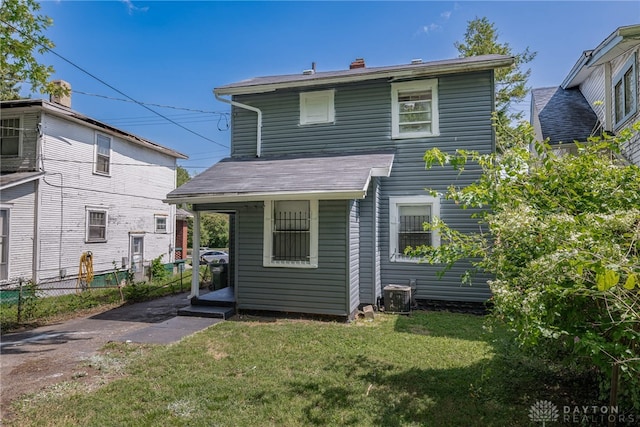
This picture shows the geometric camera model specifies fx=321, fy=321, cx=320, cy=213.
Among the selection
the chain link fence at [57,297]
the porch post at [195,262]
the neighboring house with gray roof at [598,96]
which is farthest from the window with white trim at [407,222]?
the chain link fence at [57,297]

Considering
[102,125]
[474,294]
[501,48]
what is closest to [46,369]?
[474,294]

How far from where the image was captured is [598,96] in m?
9.98

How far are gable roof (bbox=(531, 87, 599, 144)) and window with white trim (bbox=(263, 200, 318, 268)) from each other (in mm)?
7189

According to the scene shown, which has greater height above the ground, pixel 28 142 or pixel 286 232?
pixel 28 142

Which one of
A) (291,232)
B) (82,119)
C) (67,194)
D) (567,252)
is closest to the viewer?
(567,252)

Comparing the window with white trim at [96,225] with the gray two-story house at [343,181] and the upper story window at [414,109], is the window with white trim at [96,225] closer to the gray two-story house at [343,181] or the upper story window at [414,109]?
the gray two-story house at [343,181]

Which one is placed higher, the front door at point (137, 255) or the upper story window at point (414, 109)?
the upper story window at point (414, 109)

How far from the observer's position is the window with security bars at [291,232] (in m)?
7.68

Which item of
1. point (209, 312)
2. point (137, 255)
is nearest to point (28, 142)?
point (137, 255)

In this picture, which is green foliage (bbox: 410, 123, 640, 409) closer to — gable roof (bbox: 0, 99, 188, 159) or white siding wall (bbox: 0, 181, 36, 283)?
white siding wall (bbox: 0, 181, 36, 283)

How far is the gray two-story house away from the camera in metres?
7.20

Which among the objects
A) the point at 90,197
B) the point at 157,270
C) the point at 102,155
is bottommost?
the point at 157,270

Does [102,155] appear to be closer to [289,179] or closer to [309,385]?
[289,179]

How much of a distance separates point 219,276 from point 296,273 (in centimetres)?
402
